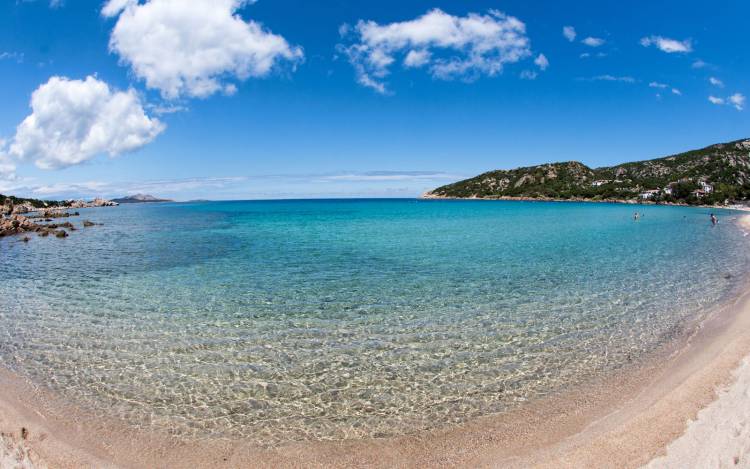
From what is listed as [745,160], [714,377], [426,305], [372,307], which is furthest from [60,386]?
[745,160]

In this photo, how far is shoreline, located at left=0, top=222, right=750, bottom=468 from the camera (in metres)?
7.93

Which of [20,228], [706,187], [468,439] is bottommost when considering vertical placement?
[468,439]

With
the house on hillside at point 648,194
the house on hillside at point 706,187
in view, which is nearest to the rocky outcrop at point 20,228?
the house on hillside at point 706,187

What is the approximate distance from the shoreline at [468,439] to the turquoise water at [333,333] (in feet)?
1.45

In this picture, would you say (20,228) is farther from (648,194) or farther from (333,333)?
(648,194)

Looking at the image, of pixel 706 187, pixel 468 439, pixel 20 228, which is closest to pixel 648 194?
pixel 706 187

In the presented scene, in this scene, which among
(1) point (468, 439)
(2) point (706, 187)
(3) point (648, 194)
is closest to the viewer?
(1) point (468, 439)

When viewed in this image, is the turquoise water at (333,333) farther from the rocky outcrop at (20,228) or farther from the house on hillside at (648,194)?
the house on hillside at (648,194)

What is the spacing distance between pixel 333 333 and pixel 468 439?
22.3 feet

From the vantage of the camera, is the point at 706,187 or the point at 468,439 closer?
the point at 468,439

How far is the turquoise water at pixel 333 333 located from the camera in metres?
9.93

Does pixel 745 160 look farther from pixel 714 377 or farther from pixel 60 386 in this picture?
pixel 60 386

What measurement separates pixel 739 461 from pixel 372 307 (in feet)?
40.5

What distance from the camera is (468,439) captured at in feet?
28.2
